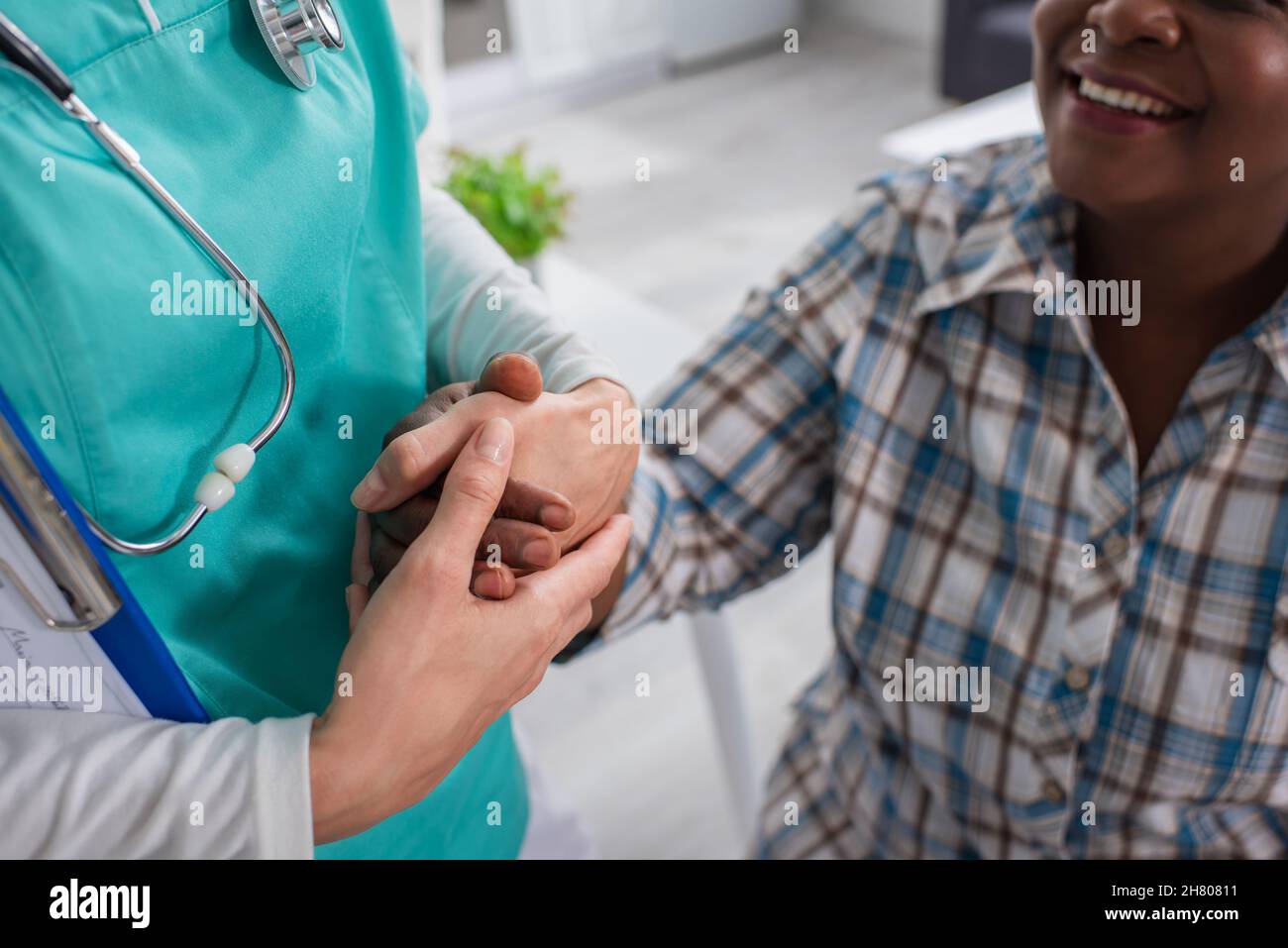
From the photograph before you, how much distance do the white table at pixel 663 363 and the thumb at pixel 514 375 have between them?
2.38ft

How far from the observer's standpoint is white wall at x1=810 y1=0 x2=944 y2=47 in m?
4.00

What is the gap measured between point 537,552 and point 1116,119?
0.49 metres

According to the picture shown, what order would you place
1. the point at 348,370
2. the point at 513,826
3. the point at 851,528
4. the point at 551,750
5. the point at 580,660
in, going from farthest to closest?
the point at 580,660, the point at 551,750, the point at 851,528, the point at 513,826, the point at 348,370

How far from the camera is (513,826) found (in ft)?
2.73

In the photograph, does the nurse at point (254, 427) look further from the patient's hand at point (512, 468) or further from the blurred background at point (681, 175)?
the blurred background at point (681, 175)

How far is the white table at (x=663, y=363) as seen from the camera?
1.42 metres

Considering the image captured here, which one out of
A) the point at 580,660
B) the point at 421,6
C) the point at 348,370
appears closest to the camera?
the point at 348,370

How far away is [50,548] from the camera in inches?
18.8

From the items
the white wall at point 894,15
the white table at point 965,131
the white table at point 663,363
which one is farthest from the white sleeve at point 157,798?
the white wall at point 894,15

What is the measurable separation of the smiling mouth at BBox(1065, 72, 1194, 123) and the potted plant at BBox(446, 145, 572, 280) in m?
0.72

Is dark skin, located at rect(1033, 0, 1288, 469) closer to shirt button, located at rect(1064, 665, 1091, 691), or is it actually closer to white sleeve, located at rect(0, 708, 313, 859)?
shirt button, located at rect(1064, 665, 1091, 691)
